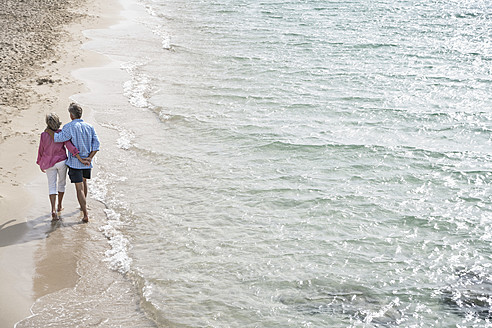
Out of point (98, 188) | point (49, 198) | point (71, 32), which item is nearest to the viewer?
point (49, 198)

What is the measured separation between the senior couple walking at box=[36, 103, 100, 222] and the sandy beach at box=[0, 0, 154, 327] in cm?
56

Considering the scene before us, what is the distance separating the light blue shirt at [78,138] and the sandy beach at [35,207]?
1056 millimetres

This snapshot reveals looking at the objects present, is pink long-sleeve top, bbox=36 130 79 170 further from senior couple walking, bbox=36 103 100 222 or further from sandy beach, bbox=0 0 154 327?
sandy beach, bbox=0 0 154 327

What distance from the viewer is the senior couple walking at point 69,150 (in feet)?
27.4

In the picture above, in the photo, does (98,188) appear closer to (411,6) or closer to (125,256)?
(125,256)

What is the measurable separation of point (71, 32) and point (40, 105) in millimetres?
8783

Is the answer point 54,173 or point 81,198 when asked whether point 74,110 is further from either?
point 81,198

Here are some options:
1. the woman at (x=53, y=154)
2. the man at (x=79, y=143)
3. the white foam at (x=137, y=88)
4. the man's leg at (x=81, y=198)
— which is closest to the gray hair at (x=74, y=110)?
the man at (x=79, y=143)

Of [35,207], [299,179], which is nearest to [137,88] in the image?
[299,179]

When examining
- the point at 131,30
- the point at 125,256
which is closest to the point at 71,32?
the point at 131,30

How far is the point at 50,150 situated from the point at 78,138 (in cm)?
50

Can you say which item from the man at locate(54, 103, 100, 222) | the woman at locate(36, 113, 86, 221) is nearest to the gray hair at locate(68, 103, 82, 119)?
the man at locate(54, 103, 100, 222)

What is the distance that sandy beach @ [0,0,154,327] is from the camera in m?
7.24

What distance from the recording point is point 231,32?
23.0m
